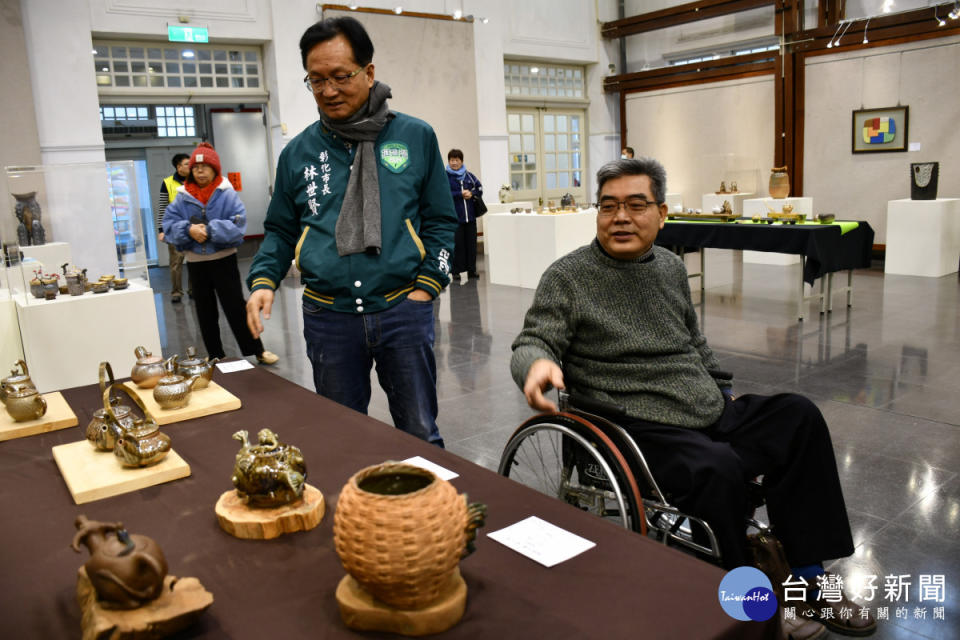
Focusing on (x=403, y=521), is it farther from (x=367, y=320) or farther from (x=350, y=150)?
(x=350, y=150)

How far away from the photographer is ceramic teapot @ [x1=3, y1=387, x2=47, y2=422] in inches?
69.0

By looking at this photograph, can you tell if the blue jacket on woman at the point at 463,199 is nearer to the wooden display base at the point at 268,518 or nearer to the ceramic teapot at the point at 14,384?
the ceramic teapot at the point at 14,384

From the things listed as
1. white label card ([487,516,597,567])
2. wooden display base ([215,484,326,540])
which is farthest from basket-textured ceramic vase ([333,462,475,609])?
wooden display base ([215,484,326,540])

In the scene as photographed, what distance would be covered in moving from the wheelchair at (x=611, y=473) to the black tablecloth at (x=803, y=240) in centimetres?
414

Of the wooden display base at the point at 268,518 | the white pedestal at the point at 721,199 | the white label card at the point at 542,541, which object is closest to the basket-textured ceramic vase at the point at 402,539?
the white label card at the point at 542,541

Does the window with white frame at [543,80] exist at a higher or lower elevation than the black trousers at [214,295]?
higher

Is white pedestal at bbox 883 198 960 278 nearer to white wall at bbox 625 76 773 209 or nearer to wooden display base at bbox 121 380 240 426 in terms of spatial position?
white wall at bbox 625 76 773 209

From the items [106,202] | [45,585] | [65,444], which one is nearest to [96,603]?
[45,585]

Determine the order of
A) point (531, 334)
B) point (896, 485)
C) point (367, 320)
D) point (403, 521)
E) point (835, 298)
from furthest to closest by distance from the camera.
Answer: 1. point (835, 298)
2. point (896, 485)
3. point (367, 320)
4. point (531, 334)
5. point (403, 521)

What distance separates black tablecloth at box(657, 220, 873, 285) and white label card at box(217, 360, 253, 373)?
4.68 meters

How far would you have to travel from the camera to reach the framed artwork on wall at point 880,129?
940cm

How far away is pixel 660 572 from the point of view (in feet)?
3.45

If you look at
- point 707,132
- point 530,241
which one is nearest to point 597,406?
point 530,241

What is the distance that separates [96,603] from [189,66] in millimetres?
10002
